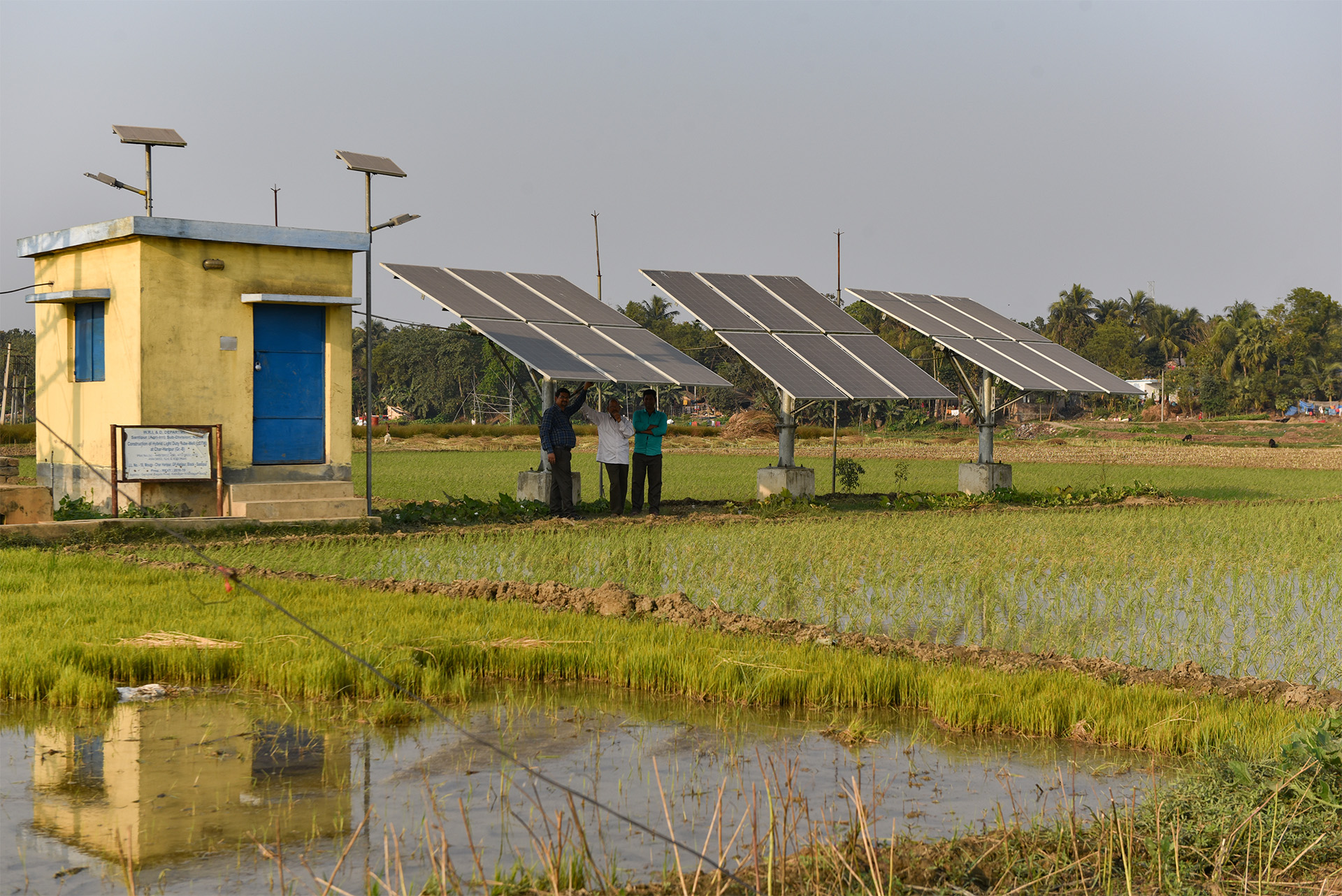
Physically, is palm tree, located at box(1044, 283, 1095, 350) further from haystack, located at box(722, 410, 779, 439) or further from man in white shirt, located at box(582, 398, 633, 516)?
man in white shirt, located at box(582, 398, 633, 516)

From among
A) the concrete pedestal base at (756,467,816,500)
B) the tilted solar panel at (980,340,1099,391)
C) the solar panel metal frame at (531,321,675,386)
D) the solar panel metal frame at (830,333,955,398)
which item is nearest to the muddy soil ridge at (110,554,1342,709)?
the solar panel metal frame at (531,321,675,386)

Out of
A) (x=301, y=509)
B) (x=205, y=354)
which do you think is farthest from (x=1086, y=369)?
(x=205, y=354)

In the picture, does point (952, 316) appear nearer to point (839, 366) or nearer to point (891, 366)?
point (891, 366)

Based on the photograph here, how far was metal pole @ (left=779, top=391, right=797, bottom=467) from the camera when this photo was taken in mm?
18281

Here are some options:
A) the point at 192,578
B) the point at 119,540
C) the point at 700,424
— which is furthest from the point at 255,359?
the point at 700,424

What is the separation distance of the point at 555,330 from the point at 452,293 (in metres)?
1.55

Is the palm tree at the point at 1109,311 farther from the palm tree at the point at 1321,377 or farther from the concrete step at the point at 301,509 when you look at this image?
the concrete step at the point at 301,509

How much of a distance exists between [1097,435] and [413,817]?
165 feet

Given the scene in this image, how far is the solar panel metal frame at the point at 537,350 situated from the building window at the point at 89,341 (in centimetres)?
442

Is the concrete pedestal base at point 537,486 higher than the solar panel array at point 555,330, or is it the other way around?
the solar panel array at point 555,330

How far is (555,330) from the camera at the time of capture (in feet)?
56.1

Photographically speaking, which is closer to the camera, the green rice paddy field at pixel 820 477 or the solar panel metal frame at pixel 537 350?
the solar panel metal frame at pixel 537 350

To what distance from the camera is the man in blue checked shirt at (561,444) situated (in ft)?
50.0

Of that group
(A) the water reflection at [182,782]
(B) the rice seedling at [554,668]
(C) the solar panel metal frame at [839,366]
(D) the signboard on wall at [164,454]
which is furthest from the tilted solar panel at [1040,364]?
(A) the water reflection at [182,782]
